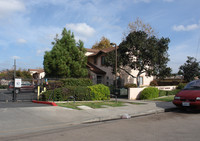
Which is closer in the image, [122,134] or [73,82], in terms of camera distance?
[122,134]

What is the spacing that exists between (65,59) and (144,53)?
391 inches

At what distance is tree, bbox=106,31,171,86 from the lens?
75.3 ft

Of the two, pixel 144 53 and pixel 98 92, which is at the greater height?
pixel 144 53

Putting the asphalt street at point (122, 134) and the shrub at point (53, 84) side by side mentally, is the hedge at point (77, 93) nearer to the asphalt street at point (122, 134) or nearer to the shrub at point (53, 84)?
the shrub at point (53, 84)

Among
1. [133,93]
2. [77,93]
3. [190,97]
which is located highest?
[77,93]

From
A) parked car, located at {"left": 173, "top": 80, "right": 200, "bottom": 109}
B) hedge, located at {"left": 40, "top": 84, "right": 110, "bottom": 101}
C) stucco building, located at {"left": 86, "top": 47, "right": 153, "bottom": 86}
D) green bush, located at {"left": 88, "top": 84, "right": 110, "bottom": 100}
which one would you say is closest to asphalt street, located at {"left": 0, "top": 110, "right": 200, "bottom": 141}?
parked car, located at {"left": 173, "top": 80, "right": 200, "bottom": 109}

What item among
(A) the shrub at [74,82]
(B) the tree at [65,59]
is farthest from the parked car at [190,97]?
(B) the tree at [65,59]

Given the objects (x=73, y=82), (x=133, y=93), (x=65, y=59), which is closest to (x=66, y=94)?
(x=73, y=82)

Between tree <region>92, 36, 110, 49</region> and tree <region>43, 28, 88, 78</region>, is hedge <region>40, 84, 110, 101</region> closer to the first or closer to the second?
tree <region>43, 28, 88, 78</region>

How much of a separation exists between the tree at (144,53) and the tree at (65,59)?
4.13 m

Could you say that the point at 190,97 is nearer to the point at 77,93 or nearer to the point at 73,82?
the point at 77,93

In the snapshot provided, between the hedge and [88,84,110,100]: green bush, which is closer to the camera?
the hedge

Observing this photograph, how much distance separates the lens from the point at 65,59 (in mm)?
24438

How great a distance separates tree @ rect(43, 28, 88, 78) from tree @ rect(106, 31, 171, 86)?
413 centimetres
